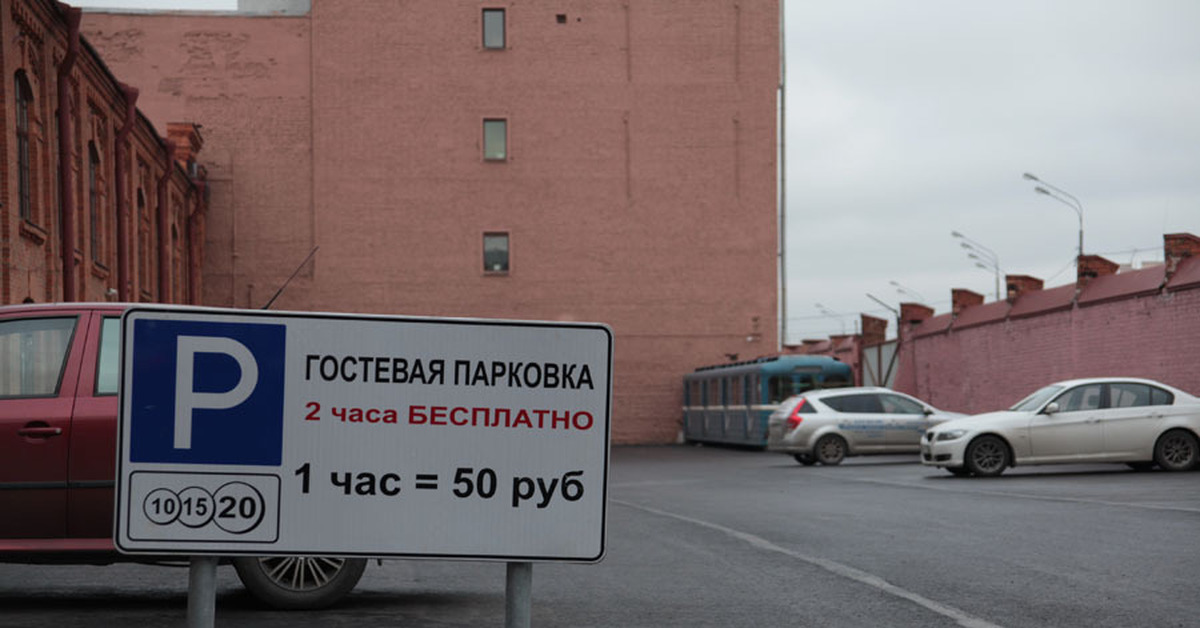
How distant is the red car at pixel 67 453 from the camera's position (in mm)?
8016

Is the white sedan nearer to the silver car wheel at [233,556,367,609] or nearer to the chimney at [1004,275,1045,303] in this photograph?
the chimney at [1004,275,1045,303]

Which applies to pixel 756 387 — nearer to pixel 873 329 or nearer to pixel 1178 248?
pixel 873 329

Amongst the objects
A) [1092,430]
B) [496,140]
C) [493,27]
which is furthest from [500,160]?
[1092,430]

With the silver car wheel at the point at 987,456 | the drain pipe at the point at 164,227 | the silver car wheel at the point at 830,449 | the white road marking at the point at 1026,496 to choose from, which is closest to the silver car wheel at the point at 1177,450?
the silver car wheel at the point at 987,456

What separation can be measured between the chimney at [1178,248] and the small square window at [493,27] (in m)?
26.0

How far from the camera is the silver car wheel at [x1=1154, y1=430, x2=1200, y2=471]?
2217cm

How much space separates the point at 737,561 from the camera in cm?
1079

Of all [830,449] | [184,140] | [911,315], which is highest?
[184,140]

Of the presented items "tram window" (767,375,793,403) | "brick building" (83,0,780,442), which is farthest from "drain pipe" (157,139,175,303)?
"tram window" (767,375,793,403)

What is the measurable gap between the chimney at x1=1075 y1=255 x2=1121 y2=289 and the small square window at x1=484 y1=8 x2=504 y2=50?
23.1 metres

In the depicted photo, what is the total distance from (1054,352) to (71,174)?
21.1 m

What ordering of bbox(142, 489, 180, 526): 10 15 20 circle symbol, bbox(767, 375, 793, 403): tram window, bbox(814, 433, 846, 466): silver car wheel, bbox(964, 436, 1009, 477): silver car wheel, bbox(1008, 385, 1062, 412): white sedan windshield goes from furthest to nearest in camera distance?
bbox(767, 375, 793, 403): tram window, bbox(814, 433, 846, 466): silver car wheel, bbox(1008, 385, 1062, 412): white sedan windshield, bbox(964, 436, 1009, 477): silver car wheel, bbox(142, 489, 180, 526): 10 15 20 circle symbol

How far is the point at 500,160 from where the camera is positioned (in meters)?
47.8

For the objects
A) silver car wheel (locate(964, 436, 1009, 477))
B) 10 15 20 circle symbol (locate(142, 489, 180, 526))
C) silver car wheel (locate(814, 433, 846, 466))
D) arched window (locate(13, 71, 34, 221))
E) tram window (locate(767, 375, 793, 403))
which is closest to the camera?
10 15 20 circle symbol (locate(142, 489, 180, 526))
